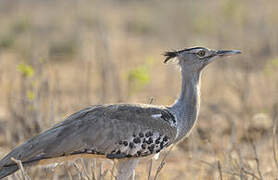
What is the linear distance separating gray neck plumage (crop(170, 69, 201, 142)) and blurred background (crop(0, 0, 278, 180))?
217 millimetres

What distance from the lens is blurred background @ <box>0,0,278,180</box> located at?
4.29 metres

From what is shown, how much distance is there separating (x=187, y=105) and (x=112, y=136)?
60 cm

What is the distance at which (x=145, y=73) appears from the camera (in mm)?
4781

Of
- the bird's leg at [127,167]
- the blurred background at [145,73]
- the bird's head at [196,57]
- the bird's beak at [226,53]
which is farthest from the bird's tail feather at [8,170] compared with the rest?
the bird's beak at [226,53]

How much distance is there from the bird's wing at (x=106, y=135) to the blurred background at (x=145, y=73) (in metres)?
0.14

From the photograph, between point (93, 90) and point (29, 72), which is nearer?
point (29, 72)

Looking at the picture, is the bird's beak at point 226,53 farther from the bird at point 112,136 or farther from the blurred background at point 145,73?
the blurred background at point 145,73

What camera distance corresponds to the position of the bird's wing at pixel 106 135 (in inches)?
117

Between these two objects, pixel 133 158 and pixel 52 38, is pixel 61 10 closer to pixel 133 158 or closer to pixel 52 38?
pixel 52 38

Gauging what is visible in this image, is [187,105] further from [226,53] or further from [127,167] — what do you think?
[127,167]

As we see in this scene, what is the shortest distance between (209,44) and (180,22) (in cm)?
341

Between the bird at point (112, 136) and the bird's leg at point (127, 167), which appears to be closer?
the bird at point (112, 136)

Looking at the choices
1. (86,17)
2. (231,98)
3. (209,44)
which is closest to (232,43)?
(209,44)

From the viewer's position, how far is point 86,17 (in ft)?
40.6
